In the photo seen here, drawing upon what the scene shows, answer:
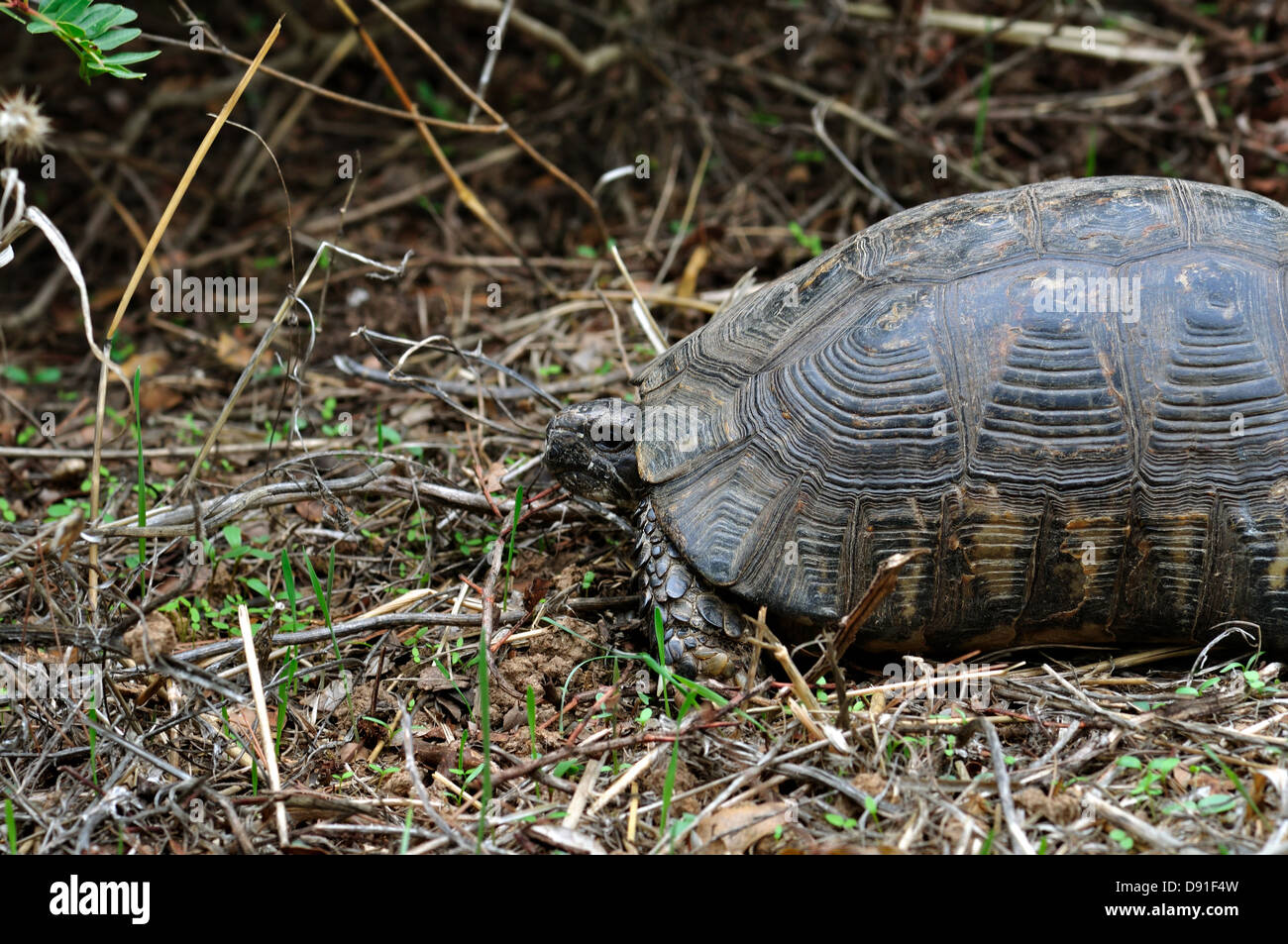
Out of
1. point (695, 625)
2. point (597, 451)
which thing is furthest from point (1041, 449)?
point (597, 451)

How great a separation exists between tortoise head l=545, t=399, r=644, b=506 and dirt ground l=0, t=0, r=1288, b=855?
38 cm

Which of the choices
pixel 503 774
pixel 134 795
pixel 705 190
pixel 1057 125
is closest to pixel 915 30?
pixel 1057 125

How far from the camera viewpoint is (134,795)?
3219 millimetres

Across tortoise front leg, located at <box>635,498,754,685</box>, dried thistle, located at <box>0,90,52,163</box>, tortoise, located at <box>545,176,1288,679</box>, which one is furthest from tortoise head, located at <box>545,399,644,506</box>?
dried thistle, located at <box>0,90,52,163</box>

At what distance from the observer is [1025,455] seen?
3684 mm

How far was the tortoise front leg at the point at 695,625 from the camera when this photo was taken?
3838mm

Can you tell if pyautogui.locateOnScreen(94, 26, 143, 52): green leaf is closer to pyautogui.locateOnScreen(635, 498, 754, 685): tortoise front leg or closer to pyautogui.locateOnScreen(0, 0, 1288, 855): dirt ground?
pyautogui.locateOnScreen(0, 0, 1288, 855): dirt ground

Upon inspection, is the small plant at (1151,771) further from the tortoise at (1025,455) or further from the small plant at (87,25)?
the small plant at (87,25)

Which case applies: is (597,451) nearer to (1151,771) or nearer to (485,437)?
(485,437)

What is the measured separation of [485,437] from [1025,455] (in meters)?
2.68

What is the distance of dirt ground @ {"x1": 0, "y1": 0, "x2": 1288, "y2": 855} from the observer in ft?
10.5

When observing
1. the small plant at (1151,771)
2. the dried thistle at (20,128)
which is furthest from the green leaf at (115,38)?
the small plant at (1151,771)

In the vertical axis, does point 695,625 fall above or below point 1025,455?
below

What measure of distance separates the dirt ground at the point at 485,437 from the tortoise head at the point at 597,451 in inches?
14.8
